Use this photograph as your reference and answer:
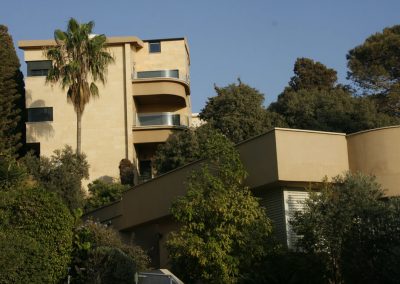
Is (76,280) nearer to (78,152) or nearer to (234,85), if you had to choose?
(78,152)

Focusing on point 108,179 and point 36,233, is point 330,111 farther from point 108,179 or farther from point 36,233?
point 36,233

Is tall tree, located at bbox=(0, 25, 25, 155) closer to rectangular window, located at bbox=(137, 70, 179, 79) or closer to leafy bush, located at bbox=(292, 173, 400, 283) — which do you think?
rectangular window, located at bbox=(137, 70, 179, 79)

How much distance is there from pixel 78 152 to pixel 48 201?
2180 cm

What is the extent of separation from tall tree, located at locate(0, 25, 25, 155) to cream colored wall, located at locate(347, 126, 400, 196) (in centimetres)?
2739

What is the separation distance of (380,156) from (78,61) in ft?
81.7

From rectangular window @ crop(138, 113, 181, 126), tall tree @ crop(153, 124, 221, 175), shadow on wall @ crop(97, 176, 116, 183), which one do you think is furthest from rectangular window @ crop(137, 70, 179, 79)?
shadow on wall @ crop(97, 176, 116, 183)

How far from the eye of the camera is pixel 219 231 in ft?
67.8

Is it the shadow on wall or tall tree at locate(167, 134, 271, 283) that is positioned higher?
the shadow on wall

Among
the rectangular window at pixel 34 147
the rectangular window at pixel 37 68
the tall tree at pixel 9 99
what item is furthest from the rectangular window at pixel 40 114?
the rectangular window at pixel 37 68

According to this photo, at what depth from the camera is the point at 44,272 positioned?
67.5 ft

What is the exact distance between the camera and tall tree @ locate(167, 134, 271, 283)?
66.8ft

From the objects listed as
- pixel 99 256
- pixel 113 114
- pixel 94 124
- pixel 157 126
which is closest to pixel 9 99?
pixel 94 124

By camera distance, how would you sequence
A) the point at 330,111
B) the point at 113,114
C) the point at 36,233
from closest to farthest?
the point at 36,233 < the point at 330,111 < the point at 113,114

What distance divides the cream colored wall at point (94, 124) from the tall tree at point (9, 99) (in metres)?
0.95
